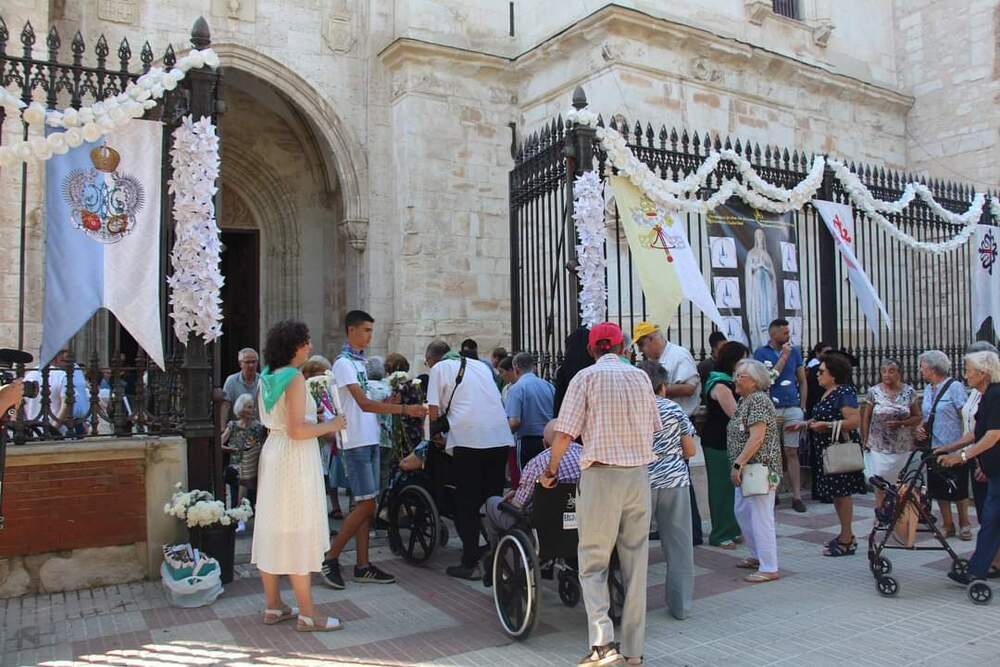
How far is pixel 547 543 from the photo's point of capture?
462 centimetres

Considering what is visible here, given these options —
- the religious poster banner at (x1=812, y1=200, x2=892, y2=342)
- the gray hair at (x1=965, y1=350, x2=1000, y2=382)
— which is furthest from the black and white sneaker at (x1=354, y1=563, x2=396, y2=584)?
the religious poster banner at (x1=812, y1=200, x2=892, y2=342)

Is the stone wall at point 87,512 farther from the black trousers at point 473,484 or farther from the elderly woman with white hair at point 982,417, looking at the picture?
the elderly woman with white hair at point 982,417

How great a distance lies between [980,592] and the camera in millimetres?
5145

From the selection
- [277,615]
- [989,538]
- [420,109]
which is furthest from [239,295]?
[989,538]

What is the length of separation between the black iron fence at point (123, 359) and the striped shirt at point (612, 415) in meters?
3.36

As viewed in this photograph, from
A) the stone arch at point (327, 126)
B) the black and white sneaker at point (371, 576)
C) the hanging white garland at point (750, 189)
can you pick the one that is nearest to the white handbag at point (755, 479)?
the black and white sneaker at point (371, 576)

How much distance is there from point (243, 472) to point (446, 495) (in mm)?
2217

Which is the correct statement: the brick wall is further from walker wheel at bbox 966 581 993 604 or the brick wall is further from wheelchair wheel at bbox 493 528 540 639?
walker wheel at bbox 966 581 993 604

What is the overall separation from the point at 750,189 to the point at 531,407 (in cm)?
404

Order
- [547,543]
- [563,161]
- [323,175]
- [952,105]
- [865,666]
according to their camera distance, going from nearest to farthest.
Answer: [865,666]
[547,543]
[563,161]
[323,175]
[952,105]

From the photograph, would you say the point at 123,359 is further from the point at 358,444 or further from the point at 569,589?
the point at 569,589

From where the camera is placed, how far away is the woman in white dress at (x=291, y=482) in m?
4.66

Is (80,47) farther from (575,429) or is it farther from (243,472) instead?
(575,429)

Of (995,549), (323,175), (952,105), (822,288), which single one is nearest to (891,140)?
(952,105)
